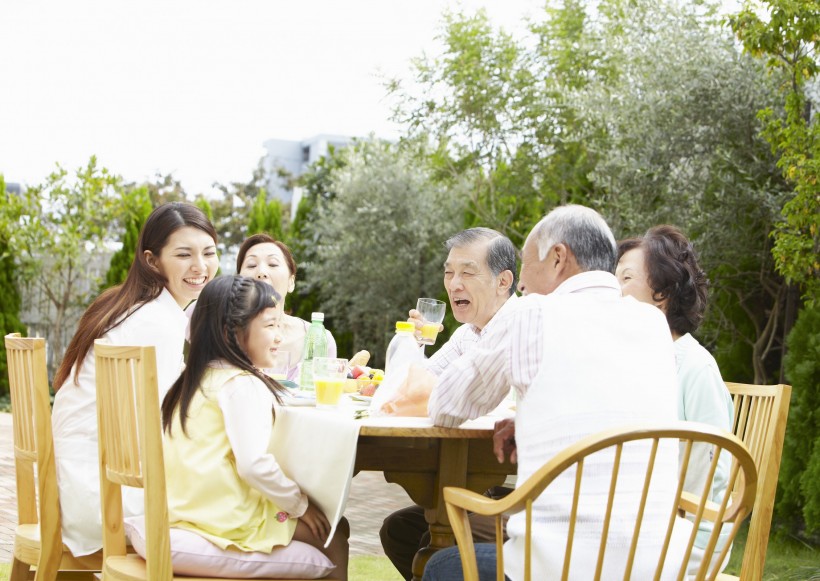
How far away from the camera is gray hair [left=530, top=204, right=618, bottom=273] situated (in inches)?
98.3

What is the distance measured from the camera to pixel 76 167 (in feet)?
Result: 42.3

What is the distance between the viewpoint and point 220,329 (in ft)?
9.13

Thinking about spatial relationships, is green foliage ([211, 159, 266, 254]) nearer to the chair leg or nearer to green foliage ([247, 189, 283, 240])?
green foliage ([247, 189, 283, 240])

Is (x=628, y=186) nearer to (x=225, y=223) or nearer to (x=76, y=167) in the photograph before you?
(x=76, y=167)

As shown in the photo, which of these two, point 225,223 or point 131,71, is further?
point 225,223

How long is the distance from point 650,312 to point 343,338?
12.8 metres

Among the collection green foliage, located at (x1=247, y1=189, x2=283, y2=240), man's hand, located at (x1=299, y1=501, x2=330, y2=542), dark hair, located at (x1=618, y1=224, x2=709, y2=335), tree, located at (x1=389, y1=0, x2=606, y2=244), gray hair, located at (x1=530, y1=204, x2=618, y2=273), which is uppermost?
tree, located at (x1=389, y1=0, x2=606, y2=244)

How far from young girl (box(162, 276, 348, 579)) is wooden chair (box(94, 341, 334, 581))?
0.13 metres

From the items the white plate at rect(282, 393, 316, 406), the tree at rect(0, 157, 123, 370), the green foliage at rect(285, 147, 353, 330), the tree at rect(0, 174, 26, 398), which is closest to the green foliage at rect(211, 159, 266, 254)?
the green foliage at rect(285, 147, 353, 330)

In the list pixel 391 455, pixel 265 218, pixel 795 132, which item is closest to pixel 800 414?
pixel 795 132

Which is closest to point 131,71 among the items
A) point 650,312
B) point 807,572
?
point 807,572

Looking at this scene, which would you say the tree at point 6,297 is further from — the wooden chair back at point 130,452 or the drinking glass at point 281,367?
the wooden chair back at point 130,452

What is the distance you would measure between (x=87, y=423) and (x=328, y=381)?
0.82 meters

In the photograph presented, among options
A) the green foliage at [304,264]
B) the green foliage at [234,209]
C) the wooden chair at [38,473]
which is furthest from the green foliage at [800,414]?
the green foliage at [234,209]
